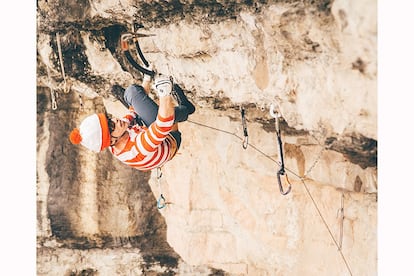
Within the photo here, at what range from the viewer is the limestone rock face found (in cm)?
153

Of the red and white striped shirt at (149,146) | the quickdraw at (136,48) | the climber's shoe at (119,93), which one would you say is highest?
the quickdraw at (136,48)

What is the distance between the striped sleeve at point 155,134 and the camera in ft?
5.79

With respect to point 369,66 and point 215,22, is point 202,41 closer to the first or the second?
point 215,22

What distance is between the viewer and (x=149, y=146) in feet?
5.92

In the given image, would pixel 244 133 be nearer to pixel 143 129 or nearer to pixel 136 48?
pixel 143 129

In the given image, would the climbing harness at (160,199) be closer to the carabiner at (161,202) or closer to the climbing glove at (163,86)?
the carabiner at (161,202)

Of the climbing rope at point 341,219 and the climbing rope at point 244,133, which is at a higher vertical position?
the climbing rope at point 244,133

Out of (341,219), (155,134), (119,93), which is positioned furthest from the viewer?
(119,93)

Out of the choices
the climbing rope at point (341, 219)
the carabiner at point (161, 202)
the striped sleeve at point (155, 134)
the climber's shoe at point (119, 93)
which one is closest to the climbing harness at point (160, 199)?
the carabiner at point (161, 202)

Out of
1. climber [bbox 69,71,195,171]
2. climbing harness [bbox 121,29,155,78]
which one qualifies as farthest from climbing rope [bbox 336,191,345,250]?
climbing harness [bbox 121,29,155,78]

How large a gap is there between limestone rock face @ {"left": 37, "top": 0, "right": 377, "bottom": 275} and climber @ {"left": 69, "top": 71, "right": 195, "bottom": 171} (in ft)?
0.12

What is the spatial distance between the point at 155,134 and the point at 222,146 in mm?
187

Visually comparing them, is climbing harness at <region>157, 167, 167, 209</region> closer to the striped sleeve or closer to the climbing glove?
the striped sleeve

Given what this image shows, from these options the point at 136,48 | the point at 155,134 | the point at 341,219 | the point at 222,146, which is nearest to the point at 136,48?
the point at 136,48
